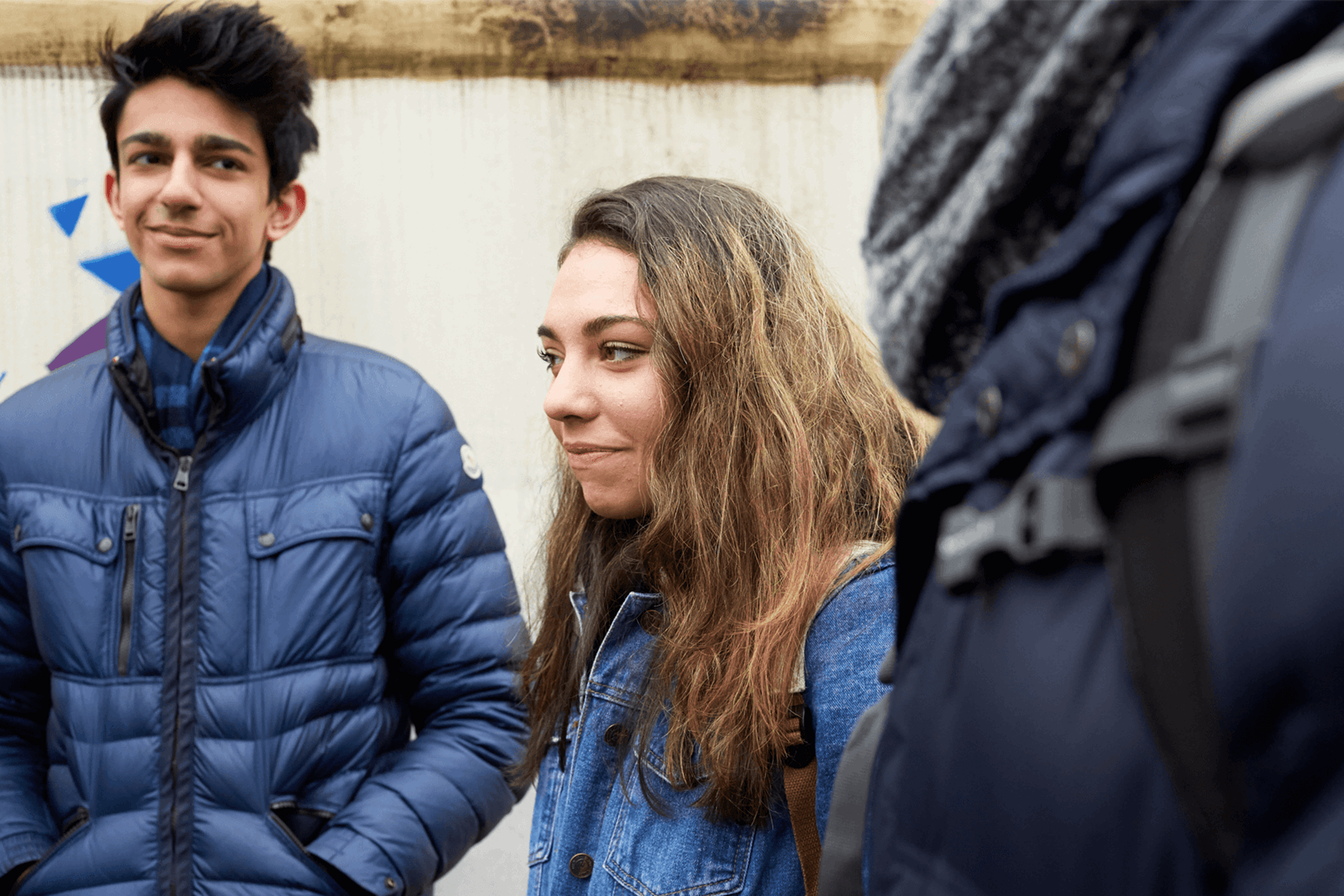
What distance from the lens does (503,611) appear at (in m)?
2.39

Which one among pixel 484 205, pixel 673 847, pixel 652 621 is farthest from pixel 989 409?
pixel 484 205

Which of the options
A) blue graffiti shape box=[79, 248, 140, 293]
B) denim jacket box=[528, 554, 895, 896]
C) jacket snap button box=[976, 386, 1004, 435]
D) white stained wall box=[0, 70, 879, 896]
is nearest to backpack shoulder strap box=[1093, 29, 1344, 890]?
jacket snap button box=[976, 386, 1004, 435]

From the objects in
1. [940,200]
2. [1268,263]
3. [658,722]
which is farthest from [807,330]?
[1268,263]

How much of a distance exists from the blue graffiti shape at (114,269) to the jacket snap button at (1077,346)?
3.21 meters

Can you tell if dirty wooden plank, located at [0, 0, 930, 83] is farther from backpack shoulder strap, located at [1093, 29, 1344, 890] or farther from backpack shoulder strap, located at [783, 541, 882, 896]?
backpack shoulder strap, located at [1093, 29, 1344, 890]

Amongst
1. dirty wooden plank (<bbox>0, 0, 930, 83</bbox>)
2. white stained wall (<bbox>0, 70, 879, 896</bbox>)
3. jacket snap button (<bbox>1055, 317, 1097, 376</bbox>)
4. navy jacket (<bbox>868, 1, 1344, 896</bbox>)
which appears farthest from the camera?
white stained wall (<bbox>0, 70, 879, 896</bbox>)

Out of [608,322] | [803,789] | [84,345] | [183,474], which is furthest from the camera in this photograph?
[84,345]

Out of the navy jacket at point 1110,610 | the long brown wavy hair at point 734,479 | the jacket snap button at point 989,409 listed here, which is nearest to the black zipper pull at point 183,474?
the long brown wavy hair at point 734,479

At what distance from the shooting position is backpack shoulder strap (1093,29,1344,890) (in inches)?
15.2

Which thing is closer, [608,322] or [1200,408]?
[1200,408]

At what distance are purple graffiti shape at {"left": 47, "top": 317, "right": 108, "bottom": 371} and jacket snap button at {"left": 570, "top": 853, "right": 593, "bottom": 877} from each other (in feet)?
7.76

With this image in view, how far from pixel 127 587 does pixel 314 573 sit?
35 centimetres

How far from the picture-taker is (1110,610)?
46 cm

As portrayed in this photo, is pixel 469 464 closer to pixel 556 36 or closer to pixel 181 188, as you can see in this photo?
pixel 181 188
